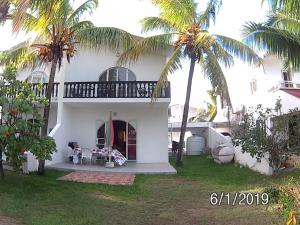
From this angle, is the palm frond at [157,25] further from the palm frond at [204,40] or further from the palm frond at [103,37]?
the palm frond at [204,40]

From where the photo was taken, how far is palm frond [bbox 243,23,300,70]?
11539mm

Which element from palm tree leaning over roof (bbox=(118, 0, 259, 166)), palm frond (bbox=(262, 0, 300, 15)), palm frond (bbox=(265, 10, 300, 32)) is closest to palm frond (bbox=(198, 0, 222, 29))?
palm tree leaning over roof (bbox=(118, 0, 259, 166))

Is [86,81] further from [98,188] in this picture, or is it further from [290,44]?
[290,44]

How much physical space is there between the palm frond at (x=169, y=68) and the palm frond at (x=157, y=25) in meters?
1.42

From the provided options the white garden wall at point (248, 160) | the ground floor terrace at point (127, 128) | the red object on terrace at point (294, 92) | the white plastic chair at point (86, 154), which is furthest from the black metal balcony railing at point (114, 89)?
the red object on terrace at point (294, 92)

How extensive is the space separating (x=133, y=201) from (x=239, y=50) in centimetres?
896

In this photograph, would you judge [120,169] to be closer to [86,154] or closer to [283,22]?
[86,154]

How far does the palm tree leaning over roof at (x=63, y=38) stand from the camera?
48.8 ft

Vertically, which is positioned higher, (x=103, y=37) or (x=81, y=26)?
(x=81, y=26)

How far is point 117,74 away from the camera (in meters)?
21.4

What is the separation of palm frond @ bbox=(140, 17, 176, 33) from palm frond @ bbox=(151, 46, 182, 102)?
1.42 meters

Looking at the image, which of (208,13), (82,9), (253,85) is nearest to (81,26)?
(82,9)

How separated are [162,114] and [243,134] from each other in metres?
6.14

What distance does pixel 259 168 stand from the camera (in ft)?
53.7
